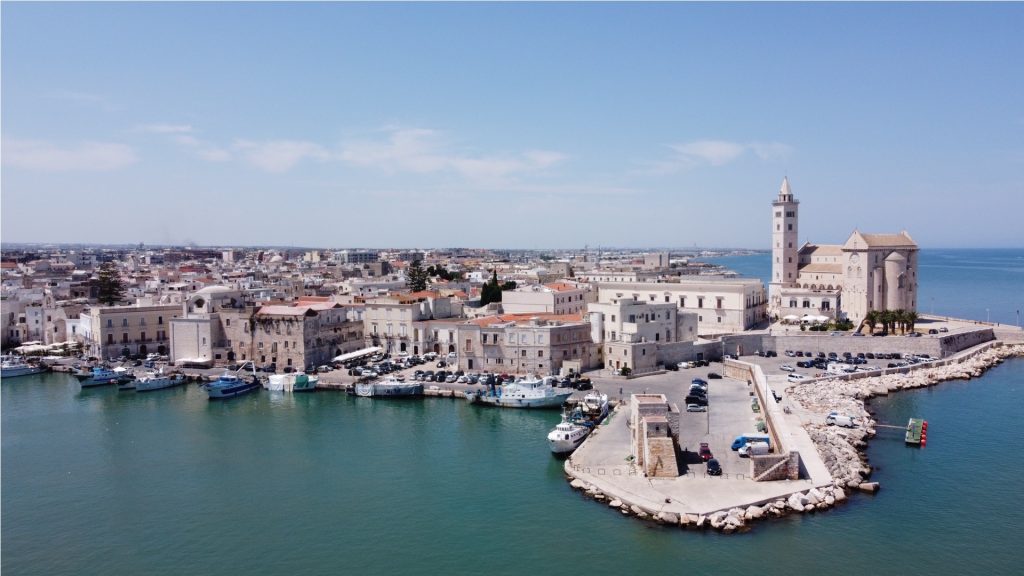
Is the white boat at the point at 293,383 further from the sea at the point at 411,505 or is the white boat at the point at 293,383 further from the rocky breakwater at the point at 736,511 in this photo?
the rocky breakwater at the point at 736,511

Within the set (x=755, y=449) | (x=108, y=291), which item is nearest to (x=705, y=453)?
(x=755, y=449)

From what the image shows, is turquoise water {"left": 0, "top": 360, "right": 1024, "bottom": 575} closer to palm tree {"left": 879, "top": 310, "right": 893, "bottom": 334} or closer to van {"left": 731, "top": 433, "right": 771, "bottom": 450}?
van {"left": 731, "top": 433, "right": 771, "bottom": 450}

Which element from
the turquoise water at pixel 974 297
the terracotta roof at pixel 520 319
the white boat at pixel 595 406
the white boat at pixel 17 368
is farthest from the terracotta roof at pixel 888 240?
the white boat at pixel 17 368

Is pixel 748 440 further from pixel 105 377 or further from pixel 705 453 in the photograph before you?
pixel 105 377

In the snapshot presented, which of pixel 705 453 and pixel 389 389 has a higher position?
pixel 705 453

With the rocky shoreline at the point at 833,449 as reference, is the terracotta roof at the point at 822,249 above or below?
above

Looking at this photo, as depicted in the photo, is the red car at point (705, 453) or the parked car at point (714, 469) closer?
the parked car at point (714, 469)

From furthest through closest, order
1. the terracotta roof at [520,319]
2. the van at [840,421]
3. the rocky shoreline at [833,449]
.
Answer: the terracotta roof at [520,319]
the van at [840,421]
the rocky shoreline at [833,449]

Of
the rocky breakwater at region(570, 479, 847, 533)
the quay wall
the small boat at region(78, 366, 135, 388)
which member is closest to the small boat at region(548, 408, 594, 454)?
the rocky breakwater at region(570, 479, 847, 533)
